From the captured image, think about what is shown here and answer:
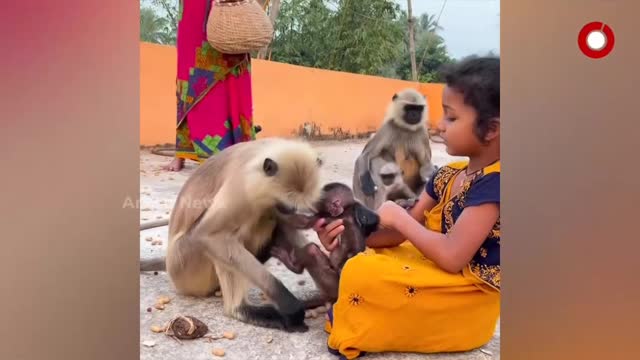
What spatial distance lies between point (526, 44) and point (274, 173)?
62 centimetres

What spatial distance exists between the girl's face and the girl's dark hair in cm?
1

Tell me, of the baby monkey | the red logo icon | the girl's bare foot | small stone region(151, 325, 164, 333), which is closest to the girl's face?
the baby monkey

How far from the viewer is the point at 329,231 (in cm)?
131

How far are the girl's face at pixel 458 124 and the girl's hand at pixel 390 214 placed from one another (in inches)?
6.5

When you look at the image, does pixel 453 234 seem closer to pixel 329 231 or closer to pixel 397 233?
pixel 397 233

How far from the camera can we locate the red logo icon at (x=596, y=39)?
0.84m

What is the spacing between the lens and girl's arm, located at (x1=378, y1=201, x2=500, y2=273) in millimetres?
1170

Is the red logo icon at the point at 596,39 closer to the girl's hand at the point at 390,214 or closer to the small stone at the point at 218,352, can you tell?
the girl's hand at the point at 390,214

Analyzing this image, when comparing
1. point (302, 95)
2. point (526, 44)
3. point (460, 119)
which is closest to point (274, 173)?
point (302, 95)

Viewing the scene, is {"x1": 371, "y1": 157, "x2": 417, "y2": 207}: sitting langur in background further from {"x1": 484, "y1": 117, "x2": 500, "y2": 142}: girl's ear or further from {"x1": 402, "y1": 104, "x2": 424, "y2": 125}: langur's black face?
{"x1": 484, "y1": 117, "x2": 500, "y2": 142}: girl's ear

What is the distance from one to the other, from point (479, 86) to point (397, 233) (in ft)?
1.21

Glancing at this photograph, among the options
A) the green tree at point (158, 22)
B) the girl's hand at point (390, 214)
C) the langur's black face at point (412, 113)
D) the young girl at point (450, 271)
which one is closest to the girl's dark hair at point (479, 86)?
the young girl at point (450, 271)

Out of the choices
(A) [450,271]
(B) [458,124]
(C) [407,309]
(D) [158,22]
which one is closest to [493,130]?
(B) [458,124]

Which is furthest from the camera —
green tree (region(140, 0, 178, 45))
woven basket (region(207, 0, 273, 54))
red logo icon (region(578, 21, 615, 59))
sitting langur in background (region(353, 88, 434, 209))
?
sitting langur in background (region(353, 88, 434, 209))
